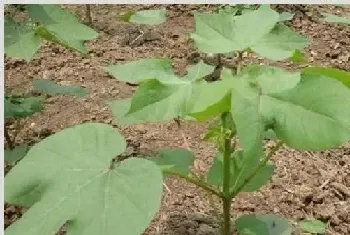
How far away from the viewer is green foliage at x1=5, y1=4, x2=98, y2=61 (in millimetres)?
1452

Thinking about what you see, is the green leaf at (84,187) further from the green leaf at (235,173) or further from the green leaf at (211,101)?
the green leaf at (235,173)

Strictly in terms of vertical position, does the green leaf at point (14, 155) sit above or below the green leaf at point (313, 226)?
above

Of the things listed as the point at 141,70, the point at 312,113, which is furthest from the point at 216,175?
the point at 312,113

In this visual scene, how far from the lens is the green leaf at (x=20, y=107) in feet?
5.85

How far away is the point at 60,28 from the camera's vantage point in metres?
1.53

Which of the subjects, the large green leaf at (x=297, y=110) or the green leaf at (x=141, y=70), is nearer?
the large green leaf at (x=297, y=110)

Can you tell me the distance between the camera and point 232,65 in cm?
256

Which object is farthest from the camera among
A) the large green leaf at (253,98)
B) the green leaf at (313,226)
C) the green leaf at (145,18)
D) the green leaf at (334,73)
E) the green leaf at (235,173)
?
the green leaf at (145,18)

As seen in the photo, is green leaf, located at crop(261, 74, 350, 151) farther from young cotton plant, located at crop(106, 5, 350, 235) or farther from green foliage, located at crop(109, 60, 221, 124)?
green foliage, located at crop(109, 60, 221, 124)

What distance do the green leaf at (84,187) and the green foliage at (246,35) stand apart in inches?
11.3

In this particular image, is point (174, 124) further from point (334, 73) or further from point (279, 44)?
point (334, 73)

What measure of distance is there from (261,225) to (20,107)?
0.78m

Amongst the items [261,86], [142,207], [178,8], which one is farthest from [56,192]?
[178,8]

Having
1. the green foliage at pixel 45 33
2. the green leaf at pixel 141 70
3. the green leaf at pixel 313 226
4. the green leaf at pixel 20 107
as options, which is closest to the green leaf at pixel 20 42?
the green foliage at pixel 45 33
